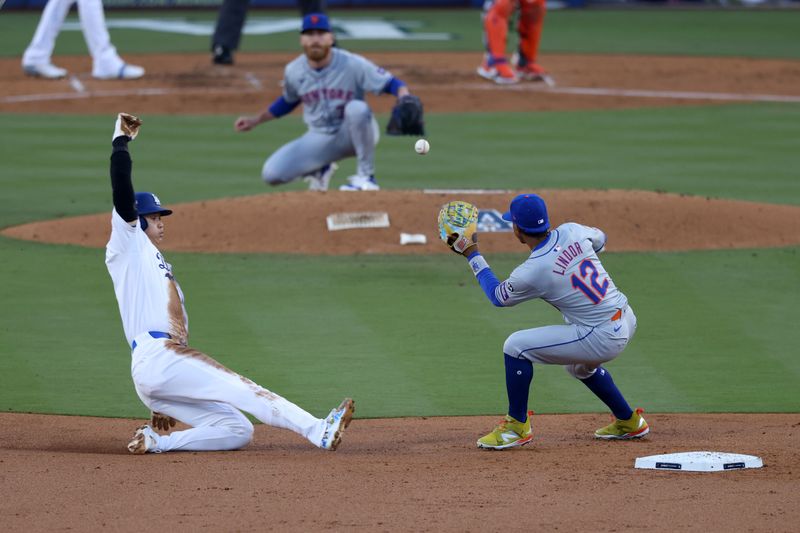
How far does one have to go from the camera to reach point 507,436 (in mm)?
7586

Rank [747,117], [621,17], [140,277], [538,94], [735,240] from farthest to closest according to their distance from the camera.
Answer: [621,17]
[538,94]
[747,117]
[735,240]
[140,277]

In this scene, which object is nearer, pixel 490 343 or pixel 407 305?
pixel 490 343

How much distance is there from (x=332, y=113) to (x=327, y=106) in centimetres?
8

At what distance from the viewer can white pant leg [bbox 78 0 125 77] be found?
2008 centimetres

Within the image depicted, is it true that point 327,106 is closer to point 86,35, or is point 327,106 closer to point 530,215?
point 530,215

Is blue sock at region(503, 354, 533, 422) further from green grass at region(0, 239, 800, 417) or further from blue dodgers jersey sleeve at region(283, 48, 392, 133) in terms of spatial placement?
blue dodgers jersey sleeve at region(283, 48, 392, 133)

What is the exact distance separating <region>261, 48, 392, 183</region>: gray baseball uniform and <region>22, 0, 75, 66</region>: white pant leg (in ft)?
24.1

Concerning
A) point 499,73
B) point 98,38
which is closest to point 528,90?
point 499,73

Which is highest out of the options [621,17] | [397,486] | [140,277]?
[140,277]

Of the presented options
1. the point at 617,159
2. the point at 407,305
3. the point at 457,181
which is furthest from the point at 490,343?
the point at 617,159

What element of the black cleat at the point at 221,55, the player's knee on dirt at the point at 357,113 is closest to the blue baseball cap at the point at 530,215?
the player's knee on dirt at the point at 357,113

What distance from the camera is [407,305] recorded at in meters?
10.9

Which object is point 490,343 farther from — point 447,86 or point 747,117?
point 447,86

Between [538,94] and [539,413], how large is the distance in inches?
528
